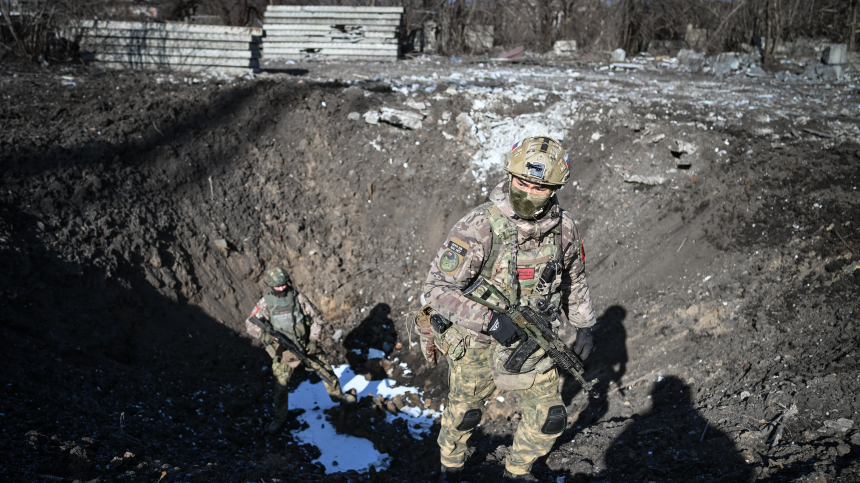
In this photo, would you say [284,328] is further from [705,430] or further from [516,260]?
[705,430]

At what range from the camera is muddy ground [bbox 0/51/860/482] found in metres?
3.56

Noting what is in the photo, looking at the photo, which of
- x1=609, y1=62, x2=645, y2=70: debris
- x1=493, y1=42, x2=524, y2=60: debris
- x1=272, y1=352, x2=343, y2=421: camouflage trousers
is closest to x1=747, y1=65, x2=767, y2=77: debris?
x1=609, y1=62, x2=645, y2=70: debris

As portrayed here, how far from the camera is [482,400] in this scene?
11.1 ft

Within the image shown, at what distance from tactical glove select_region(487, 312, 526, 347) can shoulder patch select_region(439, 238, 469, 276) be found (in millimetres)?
369

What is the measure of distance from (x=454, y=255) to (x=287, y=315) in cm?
279

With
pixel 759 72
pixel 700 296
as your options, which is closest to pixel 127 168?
pixel 700 296

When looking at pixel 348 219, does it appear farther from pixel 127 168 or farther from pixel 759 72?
pixel 759 72

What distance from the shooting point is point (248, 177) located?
751 centimetres

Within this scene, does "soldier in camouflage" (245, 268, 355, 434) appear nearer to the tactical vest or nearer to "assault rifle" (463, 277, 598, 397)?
the tactical vest

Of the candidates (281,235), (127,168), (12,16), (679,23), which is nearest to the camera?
(127,168)

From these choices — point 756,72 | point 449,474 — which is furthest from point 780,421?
point 756,72

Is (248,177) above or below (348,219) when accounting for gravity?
above

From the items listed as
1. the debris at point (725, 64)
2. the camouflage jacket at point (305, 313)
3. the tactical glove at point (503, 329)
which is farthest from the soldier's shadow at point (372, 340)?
the debris at point (725, 64)

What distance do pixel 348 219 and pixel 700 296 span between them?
16.0ft
